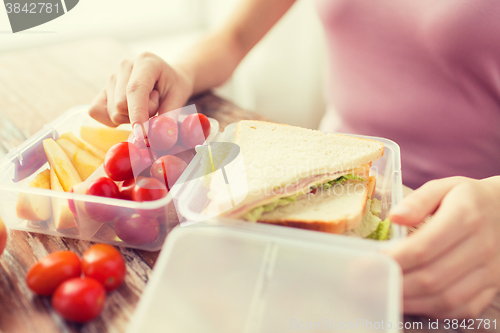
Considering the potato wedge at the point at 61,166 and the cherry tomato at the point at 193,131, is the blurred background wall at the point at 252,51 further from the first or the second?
the potato wedge at the point at 61,166

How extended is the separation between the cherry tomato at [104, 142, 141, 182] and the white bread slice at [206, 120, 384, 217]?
165 millimetres

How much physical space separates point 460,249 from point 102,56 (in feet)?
5.31

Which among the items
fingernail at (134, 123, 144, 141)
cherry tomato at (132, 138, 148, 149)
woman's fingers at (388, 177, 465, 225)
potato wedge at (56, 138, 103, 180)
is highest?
fingernail at (134, 123, 144, 141)

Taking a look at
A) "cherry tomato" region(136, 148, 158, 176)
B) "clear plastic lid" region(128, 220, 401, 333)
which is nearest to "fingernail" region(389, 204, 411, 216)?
"clear plastic lid" region(128, 220, 401, 333)

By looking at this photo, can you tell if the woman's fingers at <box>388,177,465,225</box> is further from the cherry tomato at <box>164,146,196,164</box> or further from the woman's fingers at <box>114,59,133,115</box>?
the woman's fingers at <box>114,59,133,115</box>

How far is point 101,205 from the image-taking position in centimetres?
60

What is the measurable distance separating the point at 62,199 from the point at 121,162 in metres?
0.12

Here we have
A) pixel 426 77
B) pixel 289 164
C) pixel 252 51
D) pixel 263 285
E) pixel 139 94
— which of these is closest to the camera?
pixel 263 285

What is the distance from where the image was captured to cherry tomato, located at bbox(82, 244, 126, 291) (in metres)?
0.53

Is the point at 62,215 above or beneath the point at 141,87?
beneath

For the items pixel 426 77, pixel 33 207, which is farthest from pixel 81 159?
pixel 426 77

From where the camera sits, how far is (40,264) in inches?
21.0

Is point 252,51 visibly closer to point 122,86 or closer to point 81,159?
point 122,86

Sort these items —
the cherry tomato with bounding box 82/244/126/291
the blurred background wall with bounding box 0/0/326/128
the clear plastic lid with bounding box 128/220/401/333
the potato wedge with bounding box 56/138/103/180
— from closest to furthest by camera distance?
the clear plastic lid with bounding box 128/220/401/333 < the cherry tomato with bounding box 82/244/126/291 < the potato wedge with bounding box 56/138/103/180 < the blurred background wall with bounding box 0/0/326/128
